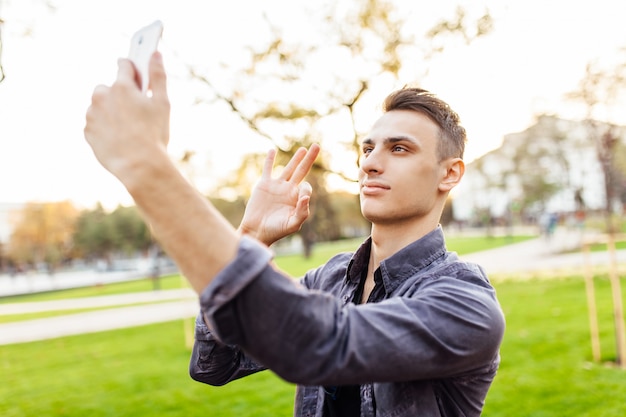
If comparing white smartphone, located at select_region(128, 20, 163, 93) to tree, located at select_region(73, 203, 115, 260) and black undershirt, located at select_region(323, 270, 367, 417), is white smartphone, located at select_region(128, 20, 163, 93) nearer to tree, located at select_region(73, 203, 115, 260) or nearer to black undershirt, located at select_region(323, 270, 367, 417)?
black undershirt, located at select_region(323, 270, 367, 417)

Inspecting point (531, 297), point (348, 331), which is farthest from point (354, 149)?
point (348, 331)

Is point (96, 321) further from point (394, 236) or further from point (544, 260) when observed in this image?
point (544, 260)

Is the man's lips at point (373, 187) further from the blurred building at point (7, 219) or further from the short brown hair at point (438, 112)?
the blurred building at point (7, 219)

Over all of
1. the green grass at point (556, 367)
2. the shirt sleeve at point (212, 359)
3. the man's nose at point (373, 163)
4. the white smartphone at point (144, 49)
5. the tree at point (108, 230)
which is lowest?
the tree at point (108, 230)

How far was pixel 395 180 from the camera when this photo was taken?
163 cm

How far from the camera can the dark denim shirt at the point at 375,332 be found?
989mm

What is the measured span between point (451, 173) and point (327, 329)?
878 millimetres

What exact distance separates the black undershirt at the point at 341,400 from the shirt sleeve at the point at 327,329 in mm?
439

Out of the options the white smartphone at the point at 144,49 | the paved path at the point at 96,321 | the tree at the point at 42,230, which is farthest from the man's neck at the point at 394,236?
the tree at the point at 42,230

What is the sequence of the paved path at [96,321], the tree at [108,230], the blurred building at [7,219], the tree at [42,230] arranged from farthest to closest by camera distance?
the tree at [108,230], the blurred building at [7,219], the tree at [42,230], the paved path at [96,321]

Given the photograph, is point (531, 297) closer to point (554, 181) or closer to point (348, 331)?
point (348, 331)

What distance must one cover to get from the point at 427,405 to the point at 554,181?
55866 millimetres

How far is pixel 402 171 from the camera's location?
163 cm

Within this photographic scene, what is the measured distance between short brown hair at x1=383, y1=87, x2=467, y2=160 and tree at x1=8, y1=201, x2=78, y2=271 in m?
49.9
